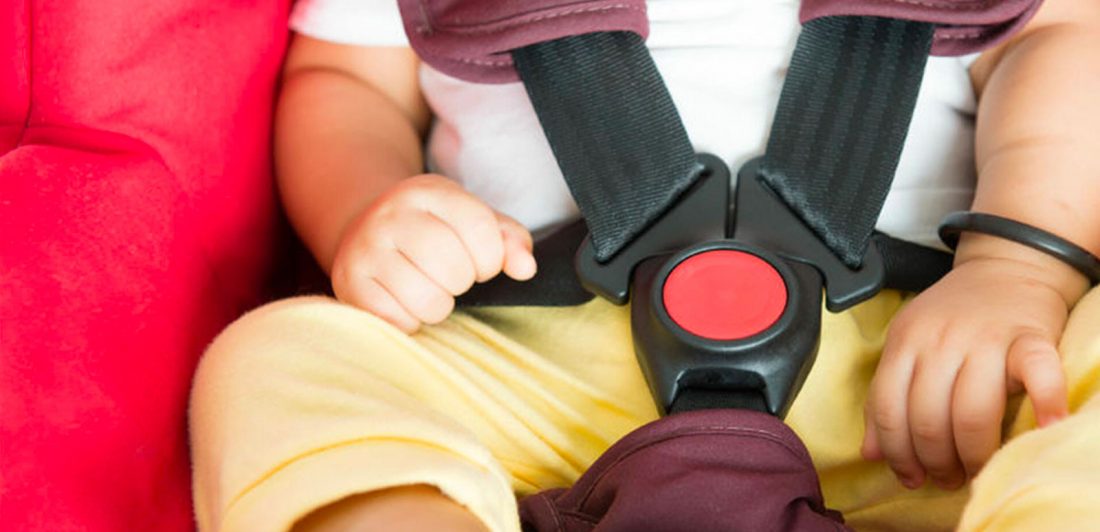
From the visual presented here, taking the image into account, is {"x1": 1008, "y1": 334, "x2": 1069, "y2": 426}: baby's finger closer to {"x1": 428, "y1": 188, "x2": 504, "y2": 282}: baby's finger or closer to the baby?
the baby

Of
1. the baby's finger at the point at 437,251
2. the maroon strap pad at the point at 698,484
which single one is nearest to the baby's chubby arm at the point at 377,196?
the baby's finger at the point at 437,251

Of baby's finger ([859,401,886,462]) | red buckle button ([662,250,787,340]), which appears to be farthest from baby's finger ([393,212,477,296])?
baby's finger ([859,401,886,462])

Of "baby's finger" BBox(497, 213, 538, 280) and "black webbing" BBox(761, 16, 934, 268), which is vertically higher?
"black webbing" BBox(761, 16, 934, 268)

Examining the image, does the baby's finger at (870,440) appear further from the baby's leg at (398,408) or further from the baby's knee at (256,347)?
the baby's knee at (256,347)

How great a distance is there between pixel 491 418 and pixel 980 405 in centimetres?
28

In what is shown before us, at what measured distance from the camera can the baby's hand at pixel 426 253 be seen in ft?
2.47

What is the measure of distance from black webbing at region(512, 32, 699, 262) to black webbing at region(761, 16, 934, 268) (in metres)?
0.07

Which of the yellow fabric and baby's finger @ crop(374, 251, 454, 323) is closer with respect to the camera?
the yellow fabric

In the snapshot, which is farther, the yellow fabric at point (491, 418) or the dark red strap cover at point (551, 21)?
the dark red strap cover at point (551, 21)

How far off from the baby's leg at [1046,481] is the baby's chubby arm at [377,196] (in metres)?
0.30

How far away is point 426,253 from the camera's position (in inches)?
29.6

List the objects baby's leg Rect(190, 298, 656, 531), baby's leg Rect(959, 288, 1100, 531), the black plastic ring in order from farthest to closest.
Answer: the black plastic ring → baby's leg Rect(190, 298, 656, 531) → baby's leg Rect(959, 288, 1100, 531)

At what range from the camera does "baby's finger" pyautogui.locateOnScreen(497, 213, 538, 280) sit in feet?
2.47

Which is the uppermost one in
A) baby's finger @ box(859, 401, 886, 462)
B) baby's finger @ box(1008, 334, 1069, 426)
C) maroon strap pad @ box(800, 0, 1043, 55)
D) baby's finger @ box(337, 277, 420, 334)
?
maroon strap pad @ box(800, 0, 1043, 55)
